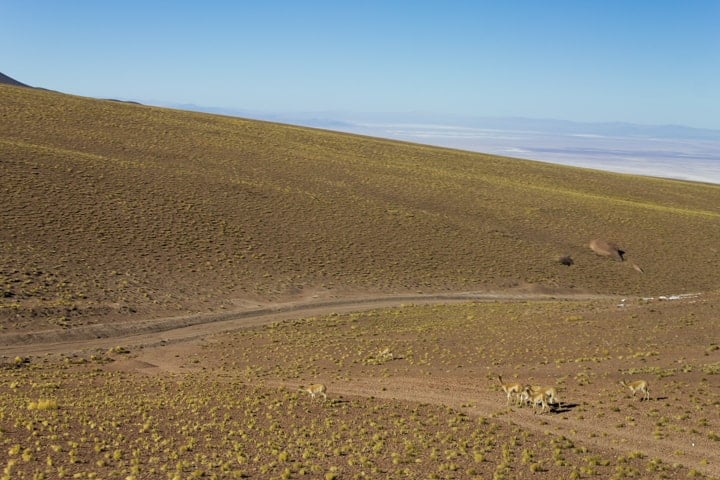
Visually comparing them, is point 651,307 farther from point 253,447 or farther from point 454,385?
point 253,447

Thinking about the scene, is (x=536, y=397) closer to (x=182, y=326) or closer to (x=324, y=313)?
(x=324, y=313)

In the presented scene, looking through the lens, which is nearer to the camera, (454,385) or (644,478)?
(644,478)

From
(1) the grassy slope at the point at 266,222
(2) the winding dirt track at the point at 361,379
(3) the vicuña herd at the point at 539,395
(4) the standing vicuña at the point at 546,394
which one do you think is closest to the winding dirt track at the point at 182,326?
(2) the winding dirt track at the point at 361,379

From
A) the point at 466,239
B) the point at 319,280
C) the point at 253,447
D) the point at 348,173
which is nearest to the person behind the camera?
the point at 253,447

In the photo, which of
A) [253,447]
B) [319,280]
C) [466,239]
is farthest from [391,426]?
[466,239]

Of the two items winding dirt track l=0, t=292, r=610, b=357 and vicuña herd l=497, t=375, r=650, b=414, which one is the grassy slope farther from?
vicuña herd l=497, t=375, r=650, b=414

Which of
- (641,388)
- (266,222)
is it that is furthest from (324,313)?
(641,388)
